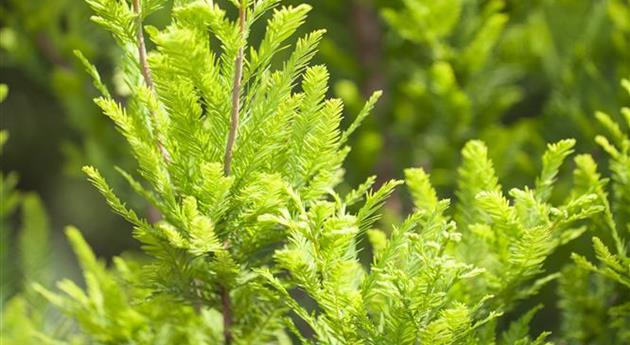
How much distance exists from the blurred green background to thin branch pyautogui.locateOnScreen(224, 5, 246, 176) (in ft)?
1.48

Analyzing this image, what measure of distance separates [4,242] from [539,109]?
97 cm

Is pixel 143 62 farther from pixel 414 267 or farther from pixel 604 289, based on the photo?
pixel 604 289

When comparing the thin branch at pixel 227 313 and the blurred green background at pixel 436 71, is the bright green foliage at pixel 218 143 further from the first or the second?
the blurred green background at pixel 436 71

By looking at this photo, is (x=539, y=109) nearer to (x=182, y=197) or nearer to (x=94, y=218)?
(x=182, y=197)

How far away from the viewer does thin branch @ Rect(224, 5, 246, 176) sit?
620 millimetres

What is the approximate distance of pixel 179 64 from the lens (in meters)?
0.60

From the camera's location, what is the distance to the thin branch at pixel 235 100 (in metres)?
0.62

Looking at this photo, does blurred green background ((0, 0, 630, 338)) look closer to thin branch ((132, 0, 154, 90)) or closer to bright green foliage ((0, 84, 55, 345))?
bright green foliage ((0, 84, 55, 345))

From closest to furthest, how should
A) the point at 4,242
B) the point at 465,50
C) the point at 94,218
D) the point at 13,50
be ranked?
the point at 465,50, the point at 4,242, the point at 13,50, the point at 94,218

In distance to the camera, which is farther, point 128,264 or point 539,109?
point 539,109

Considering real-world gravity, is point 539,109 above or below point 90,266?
above

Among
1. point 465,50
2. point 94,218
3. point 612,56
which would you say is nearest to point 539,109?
point 612,56

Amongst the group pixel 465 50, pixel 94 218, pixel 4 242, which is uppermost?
pixel 465 50

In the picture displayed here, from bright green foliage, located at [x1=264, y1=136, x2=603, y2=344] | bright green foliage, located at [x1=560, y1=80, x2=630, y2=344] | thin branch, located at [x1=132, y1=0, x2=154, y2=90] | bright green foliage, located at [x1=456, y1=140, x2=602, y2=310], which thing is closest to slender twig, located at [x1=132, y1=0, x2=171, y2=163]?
thin branch, located at [x1=132, y1=0, x2=154, y2=90]
